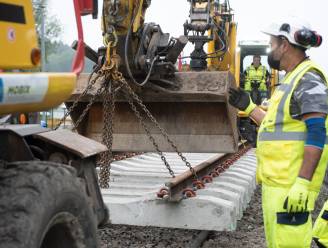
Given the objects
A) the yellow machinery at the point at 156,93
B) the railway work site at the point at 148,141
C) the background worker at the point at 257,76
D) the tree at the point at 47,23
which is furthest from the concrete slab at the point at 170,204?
the background worker at the point at 257,76

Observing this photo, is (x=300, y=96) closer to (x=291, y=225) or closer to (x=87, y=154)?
(x=291, y=225)

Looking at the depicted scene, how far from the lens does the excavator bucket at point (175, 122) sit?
6.96 metres

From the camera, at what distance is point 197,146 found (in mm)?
7340

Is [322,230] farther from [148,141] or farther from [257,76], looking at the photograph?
[257,76]

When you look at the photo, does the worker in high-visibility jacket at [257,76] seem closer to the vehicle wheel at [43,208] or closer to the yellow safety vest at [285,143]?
the yellow safety vest at [285,143]

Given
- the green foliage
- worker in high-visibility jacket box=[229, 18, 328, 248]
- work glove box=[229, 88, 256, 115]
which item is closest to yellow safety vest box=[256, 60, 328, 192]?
worker in high-visibility jacket box=[229, 18, 328, 248]

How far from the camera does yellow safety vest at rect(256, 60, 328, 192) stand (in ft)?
12.7

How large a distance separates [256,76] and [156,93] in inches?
323

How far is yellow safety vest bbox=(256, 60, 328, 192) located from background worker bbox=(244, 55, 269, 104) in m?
→ 10.7

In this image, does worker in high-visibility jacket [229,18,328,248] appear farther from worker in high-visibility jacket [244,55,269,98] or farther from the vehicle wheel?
worker in high-visibility jacket [244,55,269,98]

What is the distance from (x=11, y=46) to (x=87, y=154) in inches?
47.1

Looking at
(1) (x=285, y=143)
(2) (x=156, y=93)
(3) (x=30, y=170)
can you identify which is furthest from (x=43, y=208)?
(2) (x=156, y=93)

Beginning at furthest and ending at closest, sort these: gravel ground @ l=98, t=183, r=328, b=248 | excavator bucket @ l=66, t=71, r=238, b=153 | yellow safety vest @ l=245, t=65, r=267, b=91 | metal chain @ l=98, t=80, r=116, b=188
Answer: yellow safety vest @ l=245, t=65, r=267, b=91
excavator bucket @ l=66, t=71, r=238, b=153
gravel ground @ l=98, t=183, r=328, b=248
metal chain @ l=98, t=80, r=116, b=188

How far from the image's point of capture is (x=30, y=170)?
8.79ft
